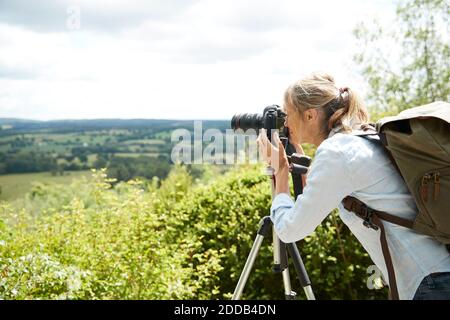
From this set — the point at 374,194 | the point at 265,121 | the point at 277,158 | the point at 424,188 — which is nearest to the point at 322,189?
the point at 374,194

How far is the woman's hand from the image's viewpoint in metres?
2.31

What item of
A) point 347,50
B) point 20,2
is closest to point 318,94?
point 347,50

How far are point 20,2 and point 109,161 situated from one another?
15.2 ft

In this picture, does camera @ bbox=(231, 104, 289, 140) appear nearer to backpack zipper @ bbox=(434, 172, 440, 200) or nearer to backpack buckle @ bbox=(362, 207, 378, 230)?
backpack buckle @ bbox=(362, 207, 378, 230)

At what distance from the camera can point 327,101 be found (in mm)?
2205

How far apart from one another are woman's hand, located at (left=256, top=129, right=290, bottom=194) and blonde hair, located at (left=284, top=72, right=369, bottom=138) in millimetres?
227

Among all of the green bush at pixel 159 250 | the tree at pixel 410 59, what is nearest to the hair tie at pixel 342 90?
the green bush at pixel 159 250

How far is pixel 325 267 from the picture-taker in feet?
15.1

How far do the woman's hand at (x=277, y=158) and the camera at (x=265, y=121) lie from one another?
6 cm

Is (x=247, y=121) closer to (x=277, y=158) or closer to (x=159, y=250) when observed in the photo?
(x=277, y=158)

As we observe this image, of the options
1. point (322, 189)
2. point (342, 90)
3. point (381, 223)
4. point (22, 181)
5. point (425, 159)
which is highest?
point (342, 90)

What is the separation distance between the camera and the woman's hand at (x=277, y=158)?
2307mm

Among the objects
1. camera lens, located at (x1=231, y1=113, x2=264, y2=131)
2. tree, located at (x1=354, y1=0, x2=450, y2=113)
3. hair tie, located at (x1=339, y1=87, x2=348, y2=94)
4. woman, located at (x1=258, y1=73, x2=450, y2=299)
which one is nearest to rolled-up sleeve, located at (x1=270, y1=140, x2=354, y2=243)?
woman, located at (x1=258, y1=73, x2=450, y2=299)

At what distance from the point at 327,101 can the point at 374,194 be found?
0.43 meters
